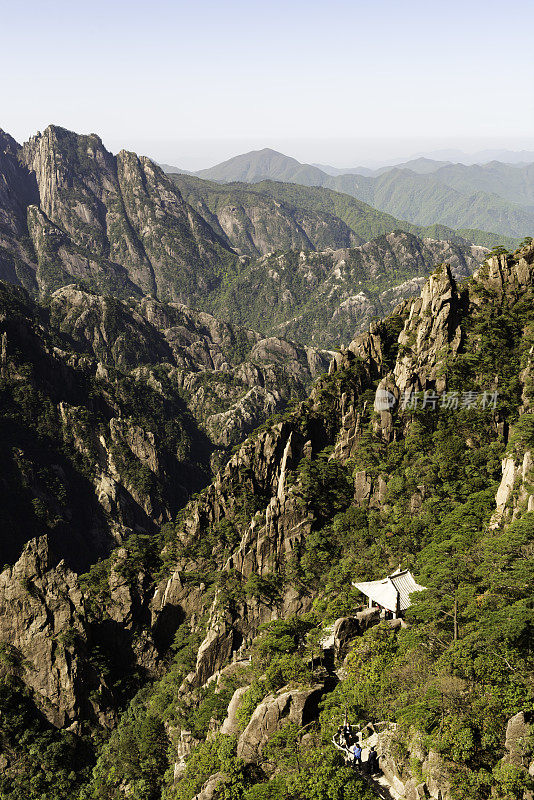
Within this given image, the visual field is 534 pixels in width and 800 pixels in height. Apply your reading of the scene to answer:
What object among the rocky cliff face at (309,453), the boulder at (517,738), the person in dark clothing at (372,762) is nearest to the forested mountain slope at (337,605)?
the boulder at (517,738)

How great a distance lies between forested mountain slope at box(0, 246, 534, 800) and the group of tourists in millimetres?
852

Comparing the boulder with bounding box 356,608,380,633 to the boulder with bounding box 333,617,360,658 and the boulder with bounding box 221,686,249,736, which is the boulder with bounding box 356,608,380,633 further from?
the boulder with bounding box 221,686,249,736

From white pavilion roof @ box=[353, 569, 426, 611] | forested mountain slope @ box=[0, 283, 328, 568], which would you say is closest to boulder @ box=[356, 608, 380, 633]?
white pavilion roof @ box=[353, 569, 426, 611]

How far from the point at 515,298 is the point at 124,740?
7917 centimetres

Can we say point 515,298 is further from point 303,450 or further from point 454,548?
point 454,548

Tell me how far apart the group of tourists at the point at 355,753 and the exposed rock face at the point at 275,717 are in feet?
18.8

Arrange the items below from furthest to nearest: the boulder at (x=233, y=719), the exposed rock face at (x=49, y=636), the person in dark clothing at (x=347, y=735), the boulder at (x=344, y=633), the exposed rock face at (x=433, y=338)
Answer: the exposed rock face at (x=433, y=338), the exposed rock face at (x=49, y=636), the boulder at (x=344, y=633), the boulder at (x=233, y=719), the person in dark clothing at (x=347, y=735)

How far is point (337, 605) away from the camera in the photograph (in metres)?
60.3

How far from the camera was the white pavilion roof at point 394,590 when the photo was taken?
51531 mm

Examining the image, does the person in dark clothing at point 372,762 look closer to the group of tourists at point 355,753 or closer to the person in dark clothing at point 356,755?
the group of tourists at point 355,753

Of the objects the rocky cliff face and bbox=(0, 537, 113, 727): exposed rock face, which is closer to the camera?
bbox=(0, 537, 113, 727): exposed rock face

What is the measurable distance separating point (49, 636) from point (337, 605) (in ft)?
127

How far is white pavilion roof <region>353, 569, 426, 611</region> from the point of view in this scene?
51531 millimetres

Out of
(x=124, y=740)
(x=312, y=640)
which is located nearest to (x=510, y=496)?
(x=312, y=640)
